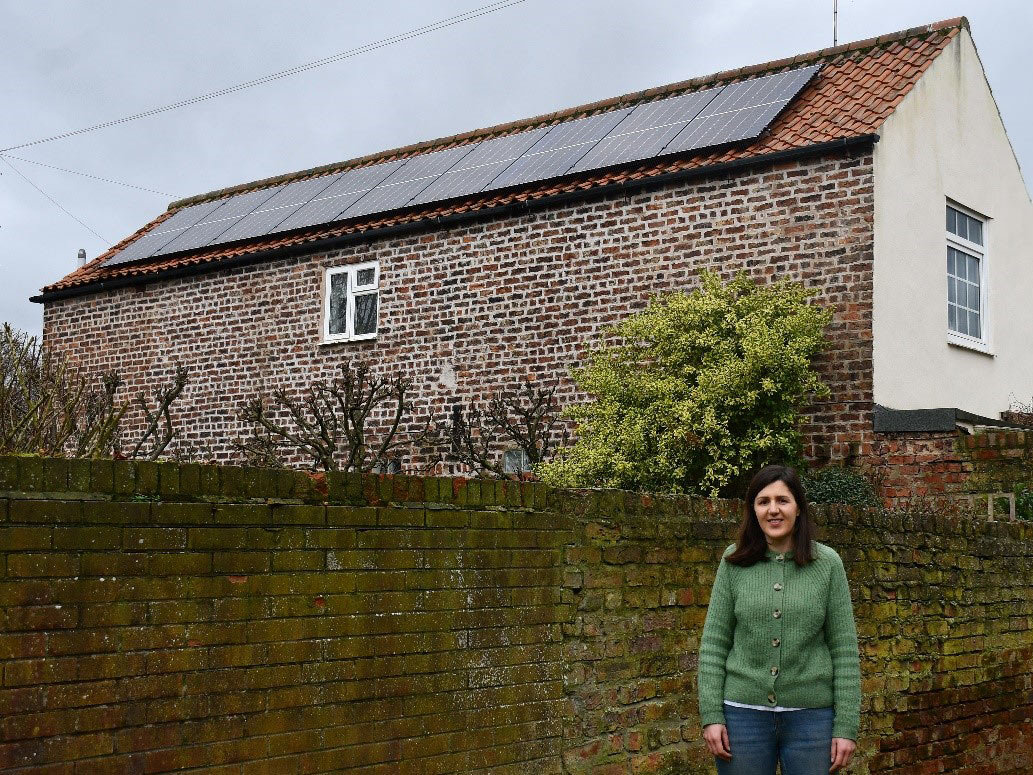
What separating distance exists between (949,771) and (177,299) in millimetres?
14577

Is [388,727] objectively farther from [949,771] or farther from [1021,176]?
[1021,176]

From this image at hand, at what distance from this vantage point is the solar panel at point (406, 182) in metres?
19.4

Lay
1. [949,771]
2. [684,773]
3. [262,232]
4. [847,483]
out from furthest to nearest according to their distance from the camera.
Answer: [262,232]
[847,483]
[949,771]
[684,773]

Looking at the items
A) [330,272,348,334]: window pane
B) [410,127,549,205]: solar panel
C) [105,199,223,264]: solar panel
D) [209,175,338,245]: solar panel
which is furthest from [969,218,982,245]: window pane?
[105,199,223,264]: solar panel

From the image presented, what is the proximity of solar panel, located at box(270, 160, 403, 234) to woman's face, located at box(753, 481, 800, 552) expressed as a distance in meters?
15.0

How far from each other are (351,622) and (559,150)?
13.5m

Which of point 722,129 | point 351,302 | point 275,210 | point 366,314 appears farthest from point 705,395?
point 275,210

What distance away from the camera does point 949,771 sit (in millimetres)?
10289

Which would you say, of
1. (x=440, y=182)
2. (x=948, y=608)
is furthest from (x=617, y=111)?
(x=948, y=608)

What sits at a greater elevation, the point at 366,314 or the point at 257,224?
the point at 257,224

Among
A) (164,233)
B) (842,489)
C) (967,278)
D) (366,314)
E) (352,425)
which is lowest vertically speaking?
(842,489)

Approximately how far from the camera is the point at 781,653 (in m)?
5.38

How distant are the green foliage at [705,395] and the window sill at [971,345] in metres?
2.59

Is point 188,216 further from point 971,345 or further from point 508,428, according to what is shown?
point 971,345
